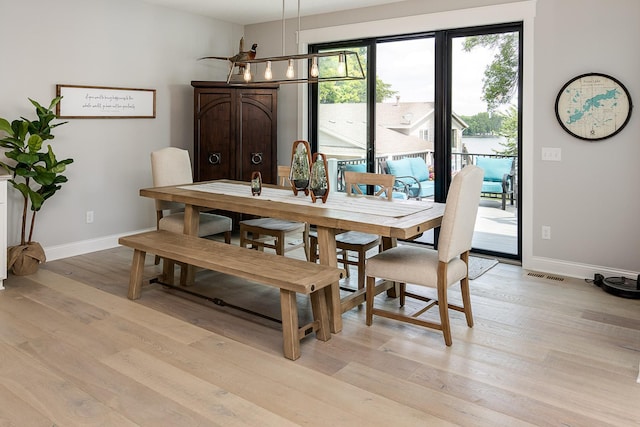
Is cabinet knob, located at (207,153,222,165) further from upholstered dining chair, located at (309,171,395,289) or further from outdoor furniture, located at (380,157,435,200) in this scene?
upholstered dining chair, located at (309,171,395,289)

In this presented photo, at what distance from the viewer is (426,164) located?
17.7 feet

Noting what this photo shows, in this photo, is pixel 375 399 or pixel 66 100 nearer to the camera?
pixel 375 399

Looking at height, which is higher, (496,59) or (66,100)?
(496,59)

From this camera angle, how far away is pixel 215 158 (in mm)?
5820

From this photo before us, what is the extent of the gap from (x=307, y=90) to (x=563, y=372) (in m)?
4.45

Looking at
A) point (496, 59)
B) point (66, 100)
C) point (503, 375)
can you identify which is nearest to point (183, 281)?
point (66, 100)

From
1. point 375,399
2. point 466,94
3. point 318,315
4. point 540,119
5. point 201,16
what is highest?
point 201,16

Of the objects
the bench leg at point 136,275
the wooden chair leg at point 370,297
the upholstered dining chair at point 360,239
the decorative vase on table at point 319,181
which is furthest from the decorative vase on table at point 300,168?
the bench leg at point 136,275

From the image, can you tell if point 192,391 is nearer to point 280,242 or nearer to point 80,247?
point 280,242

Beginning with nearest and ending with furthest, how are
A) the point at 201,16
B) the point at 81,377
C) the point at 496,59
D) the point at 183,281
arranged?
the point at 81,377
the point at 183,281
the point at 496,59
the point at 201,16

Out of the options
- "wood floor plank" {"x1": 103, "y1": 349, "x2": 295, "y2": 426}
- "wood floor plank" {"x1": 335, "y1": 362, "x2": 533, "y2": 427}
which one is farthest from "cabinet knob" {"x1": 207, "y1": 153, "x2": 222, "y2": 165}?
"wood floor plank" {"x1": 335, "y1": 362, "x2": 533, "y2": 427}

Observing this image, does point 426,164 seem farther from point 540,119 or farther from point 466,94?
point 540,119

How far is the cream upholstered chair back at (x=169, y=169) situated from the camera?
4.67m

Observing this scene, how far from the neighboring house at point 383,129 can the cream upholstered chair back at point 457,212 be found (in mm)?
2206
